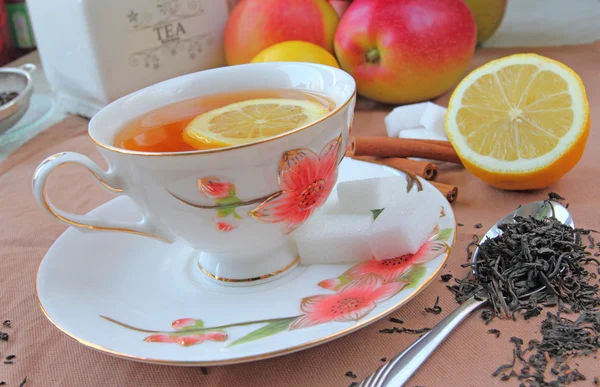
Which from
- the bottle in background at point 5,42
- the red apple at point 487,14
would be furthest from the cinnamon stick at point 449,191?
the bottle in background at point 5,42

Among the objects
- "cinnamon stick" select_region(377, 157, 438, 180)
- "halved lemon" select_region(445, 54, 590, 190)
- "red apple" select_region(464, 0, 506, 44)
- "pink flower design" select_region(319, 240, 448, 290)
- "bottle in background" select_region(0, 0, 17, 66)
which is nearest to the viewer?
"pink flower design" select_region(319, 240, 448, 290)

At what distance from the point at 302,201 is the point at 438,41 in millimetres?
749

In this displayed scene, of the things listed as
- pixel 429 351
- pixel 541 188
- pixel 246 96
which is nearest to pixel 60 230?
pixel 246 96

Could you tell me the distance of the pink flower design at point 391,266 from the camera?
670 millimetres

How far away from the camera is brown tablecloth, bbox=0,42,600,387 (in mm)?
606

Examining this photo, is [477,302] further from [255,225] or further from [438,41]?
[438,41]

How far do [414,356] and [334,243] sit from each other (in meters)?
0.17

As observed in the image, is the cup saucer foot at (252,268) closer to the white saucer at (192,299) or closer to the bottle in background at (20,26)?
the white saucer at (192,299)

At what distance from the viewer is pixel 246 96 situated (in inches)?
33.0

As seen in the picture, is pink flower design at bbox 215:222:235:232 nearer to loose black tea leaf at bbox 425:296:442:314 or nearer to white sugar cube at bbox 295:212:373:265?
white sugar cube at bbox 295:212:373:265

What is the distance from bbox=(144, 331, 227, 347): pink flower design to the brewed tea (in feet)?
0.71

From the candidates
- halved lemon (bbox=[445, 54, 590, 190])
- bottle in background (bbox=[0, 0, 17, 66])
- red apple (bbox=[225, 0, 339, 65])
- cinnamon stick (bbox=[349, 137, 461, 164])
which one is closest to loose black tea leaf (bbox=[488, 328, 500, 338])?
halved lemon (bbox=[445, 54, 590, 190])

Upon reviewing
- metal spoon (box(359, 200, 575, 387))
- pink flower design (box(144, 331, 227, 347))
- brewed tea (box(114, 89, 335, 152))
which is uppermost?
brewed tea (box(114, 89, 335, 152))

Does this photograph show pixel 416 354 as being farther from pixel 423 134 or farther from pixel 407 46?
pixel 407 46
